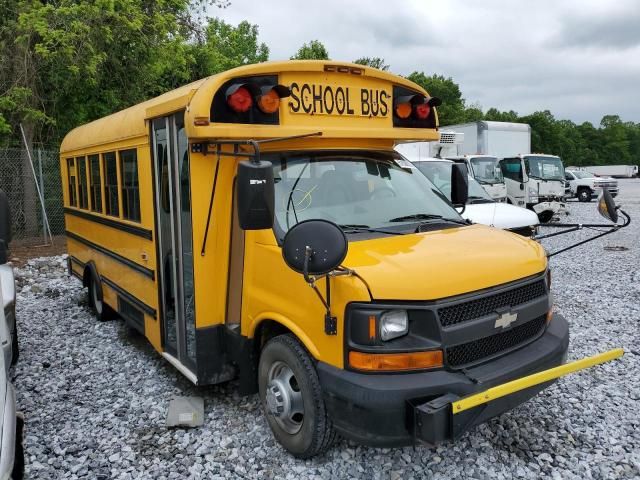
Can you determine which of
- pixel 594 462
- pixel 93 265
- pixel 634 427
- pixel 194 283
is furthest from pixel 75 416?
pixel 634 427

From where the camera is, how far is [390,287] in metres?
2.84

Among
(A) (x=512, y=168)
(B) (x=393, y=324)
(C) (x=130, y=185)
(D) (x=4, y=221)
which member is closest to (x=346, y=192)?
(B) (x=393, y=324)

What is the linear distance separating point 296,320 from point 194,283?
3.29 feet

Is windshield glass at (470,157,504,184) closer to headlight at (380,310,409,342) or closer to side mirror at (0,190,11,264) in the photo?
headlight at (380,310,409,342)

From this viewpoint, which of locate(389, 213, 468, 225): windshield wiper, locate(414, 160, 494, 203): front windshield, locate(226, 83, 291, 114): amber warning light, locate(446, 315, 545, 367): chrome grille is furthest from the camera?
locate(414, 160, 494, 203): front windshield

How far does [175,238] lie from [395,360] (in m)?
2.12

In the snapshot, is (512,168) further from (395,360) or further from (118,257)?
(395,360)

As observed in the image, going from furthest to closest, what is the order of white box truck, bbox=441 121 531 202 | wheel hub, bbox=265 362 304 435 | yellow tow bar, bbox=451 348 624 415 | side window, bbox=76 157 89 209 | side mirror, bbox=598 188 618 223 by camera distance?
white box truck, bbox=441 121 531 202
side window, bbox=76 157 89 209
side mirror, bbox=598 188 618 223
wheel hub, bbox=265 362 304 435
yellow tow bar, bbox=451 348 624 415

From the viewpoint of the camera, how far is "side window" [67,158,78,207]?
7125 millimetres

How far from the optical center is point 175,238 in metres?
4.20

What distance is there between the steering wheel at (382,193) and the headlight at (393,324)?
122cm

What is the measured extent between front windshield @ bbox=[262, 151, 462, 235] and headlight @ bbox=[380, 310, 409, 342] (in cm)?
89

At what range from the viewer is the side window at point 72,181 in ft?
23.4

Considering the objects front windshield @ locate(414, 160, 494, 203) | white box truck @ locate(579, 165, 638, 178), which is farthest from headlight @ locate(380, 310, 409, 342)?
white box truck @ locate(579, 165, 638, 178)
